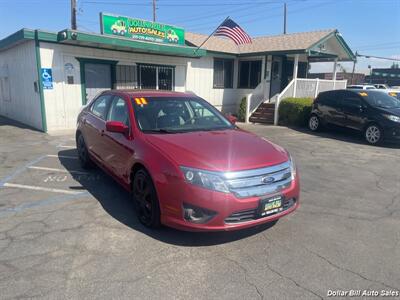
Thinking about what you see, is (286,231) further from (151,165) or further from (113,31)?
(113,31)

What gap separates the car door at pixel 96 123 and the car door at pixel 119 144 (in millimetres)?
237

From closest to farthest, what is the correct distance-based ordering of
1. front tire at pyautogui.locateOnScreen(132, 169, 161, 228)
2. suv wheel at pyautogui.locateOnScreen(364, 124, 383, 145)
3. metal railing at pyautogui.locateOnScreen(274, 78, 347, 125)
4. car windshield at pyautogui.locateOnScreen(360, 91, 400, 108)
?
front tire at pyautogui.locateOnScreen(132, 169, 161, 228) → suv wheel at pyautogui.locateOnScreen(364, 124, 383, 145) → car windshield at pyautogui.locateOnScreen(360, 91, 400, 108) → metal railing at pyautogui.locateOnScreen(274, 78, 347, 125)

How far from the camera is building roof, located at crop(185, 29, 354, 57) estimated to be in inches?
597

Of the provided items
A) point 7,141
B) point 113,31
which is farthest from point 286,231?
point 113,31

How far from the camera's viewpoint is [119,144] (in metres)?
4.46

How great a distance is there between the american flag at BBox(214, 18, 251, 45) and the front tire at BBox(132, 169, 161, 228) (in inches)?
419

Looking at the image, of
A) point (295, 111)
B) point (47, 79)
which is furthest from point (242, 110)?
point (47, 79)

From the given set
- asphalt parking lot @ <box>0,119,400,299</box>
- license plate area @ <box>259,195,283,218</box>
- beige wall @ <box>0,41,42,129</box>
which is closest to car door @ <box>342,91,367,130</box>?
asphalt parking lot @ <box>0,119,400,299</box>

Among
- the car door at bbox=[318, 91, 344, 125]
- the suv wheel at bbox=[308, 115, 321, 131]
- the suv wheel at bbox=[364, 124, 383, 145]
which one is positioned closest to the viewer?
the suv wheel at bbox=[364, 124, 383, 145]

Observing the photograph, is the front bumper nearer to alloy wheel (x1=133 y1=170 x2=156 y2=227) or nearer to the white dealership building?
alloy wheel (x1=133 y1=170 x2=156 y2=227)

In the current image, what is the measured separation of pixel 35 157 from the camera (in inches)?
292

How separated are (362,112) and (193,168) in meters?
8.89

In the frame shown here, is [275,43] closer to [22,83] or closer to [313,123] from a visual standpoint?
[313,123]

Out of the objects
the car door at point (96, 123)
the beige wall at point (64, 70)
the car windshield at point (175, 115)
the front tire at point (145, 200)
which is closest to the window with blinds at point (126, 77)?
the beige wall at point (64, 70)
